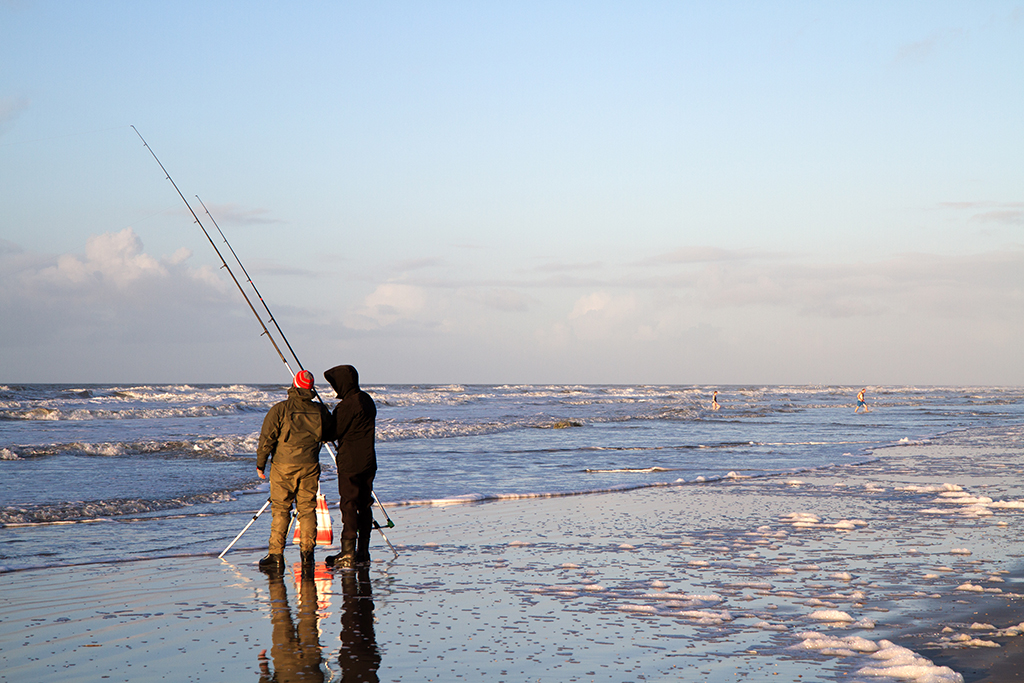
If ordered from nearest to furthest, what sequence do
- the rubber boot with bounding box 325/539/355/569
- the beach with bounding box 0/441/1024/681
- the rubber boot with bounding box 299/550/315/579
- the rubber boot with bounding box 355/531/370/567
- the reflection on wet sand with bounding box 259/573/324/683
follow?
the reflection on wet sand with bounding box 259/573/324/683 < the beach with bounding box 0/441/1024/681 < the rubber boot with bounding box 299/550/315/579 < the rubber boot with bounding box 325/539/355/569 < the rubber boot with bounding box 355/531/370/567

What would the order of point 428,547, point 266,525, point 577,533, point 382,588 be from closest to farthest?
1. point 382,588
2. point 428,547
3. point 577,533
4. point 266,525

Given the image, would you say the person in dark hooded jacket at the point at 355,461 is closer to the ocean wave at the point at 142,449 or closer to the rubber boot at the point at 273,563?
the rubber boot at the point at 273,563

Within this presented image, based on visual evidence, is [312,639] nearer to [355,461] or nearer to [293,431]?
[293,431]

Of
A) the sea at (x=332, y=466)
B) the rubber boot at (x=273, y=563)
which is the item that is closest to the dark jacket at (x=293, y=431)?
the rubber boot at (x=273, y=563)

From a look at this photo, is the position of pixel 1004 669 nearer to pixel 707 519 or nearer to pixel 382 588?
pixel 382 588

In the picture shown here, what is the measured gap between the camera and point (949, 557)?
6.89 metres

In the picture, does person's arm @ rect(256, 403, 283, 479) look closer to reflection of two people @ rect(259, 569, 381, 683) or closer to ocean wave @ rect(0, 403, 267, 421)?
reflection of two people @ rect(259, 569, 381, 683)

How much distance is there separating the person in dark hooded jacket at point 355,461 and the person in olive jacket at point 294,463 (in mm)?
263

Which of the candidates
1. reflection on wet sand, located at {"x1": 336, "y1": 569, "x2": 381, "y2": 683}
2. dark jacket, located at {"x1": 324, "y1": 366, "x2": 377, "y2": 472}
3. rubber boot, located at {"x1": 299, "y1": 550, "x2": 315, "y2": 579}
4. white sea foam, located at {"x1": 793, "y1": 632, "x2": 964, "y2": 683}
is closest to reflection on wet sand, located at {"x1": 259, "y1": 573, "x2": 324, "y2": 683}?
reflection on wet sand, located at {"x1": 336, "y1": 569, "x2": 381, "y2": 683}

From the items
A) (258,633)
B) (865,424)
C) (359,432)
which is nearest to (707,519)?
(359,432)

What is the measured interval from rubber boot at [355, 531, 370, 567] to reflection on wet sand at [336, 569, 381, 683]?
36cm

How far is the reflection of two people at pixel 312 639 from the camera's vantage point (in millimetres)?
4219

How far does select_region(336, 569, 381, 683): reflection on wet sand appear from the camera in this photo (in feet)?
14.0

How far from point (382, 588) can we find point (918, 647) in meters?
3.59
